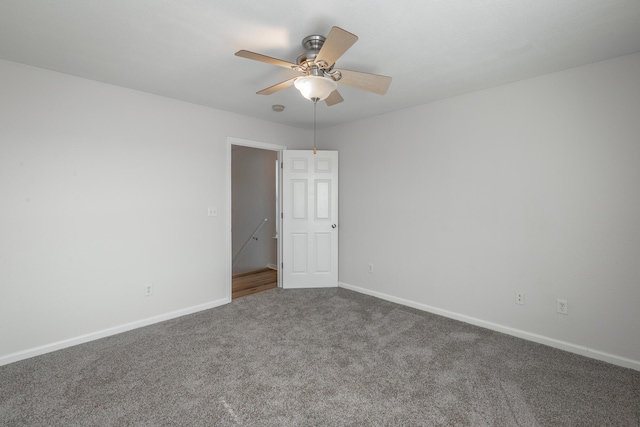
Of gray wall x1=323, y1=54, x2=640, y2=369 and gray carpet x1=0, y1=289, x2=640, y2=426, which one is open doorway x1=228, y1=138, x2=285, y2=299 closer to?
gray wall x1=323, y1=54, x2=640, y2=369

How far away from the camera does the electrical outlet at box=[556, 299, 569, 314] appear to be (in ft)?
8.41

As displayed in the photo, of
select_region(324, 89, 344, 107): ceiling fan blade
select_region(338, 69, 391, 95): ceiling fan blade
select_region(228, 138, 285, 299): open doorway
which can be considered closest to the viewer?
select_region(338, 69, 391, 95): ceiling fan blade

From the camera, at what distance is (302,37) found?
2.01m

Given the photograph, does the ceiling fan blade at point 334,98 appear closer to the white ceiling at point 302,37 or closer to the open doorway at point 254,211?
the white ceiling at point 302,37

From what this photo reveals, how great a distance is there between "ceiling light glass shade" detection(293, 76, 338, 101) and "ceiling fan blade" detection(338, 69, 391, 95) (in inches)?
6.4

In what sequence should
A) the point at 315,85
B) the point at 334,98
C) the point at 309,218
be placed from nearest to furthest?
the point at 315,85, the point at 334,98, the point at 309,218

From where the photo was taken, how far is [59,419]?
175 centimetres

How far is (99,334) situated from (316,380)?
7.08 ft

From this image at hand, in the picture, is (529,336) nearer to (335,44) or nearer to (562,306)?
(562,306)

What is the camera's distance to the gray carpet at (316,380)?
1779mm

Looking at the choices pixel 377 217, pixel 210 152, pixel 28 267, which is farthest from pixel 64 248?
pixel 377 217

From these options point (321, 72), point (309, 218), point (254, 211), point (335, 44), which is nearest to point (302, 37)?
point (321, 72)

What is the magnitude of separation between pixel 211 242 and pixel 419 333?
100 inches

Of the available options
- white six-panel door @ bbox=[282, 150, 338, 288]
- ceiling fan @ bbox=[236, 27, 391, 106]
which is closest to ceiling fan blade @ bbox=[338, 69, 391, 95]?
ceiling fan @ bbox=[236, 27, 391, 106]
